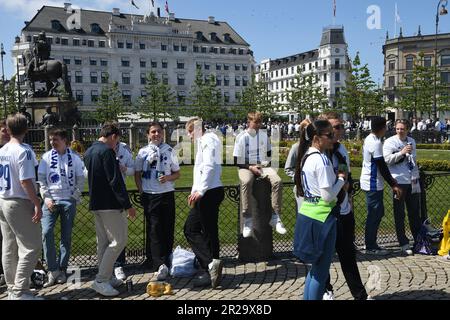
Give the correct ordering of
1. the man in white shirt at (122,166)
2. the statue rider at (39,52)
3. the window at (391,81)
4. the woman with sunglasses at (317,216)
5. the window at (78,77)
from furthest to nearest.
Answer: the window at (78,77), the window at (391,81), the statue rider at (39,52), the man in white shirt at (122,166), the woman with sunglasses at (317,216)

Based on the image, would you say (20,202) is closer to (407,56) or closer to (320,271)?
(320,271)

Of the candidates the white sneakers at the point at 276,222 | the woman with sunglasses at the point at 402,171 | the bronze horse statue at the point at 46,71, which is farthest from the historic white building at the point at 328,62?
the white sneakers at the point at 276,222

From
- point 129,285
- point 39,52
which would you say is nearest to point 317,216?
point 129,285

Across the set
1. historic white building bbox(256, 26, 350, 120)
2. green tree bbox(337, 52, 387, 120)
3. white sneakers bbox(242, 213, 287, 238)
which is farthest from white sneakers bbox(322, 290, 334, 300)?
historic white building bbox(256, 26, 350, 120)

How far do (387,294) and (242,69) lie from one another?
98.9m

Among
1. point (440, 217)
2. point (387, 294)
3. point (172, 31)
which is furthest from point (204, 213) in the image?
point (172, 31)

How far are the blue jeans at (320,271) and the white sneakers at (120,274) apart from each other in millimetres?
2836

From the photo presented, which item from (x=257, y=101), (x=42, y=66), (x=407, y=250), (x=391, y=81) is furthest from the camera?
(x=391, y=81)

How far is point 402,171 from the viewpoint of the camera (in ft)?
23.9

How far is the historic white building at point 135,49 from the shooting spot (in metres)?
85.3

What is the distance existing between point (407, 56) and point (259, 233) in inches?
3231

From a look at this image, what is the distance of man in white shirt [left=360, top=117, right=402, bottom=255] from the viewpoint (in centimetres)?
687

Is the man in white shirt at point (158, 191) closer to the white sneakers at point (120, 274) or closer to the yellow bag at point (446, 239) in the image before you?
the white sneakers at point (120, 274)

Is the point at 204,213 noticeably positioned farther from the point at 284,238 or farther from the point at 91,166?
the point at 284,238
